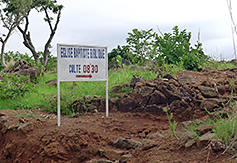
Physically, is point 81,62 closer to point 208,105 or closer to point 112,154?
point 112,154

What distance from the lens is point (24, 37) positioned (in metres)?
23.6

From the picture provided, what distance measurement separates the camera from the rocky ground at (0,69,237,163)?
3910mm

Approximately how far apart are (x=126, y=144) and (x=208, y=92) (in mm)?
2577

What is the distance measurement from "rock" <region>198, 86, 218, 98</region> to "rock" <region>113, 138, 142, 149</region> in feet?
7.61

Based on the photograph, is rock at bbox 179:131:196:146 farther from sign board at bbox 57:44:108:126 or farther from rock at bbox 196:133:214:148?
sign board at bbox 57:44:108:126

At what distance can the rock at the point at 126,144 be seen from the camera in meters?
4.62

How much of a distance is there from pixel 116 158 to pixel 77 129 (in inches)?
41.8

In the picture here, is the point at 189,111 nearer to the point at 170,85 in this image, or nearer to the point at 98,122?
the point at 170,85

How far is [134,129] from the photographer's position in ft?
17.4

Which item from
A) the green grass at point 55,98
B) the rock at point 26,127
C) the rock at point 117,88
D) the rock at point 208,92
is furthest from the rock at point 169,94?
the rock at point 26,127

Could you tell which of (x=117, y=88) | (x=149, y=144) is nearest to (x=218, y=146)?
(x=149, y=144)

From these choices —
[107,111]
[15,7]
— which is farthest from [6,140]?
[15,7]

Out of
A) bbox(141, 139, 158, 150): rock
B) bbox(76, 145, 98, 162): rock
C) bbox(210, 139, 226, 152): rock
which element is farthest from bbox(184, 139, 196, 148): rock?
bbox(76, 145, 98, 162): rock

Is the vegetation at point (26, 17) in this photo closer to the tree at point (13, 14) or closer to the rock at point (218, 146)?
the tree at point (13, 14)
